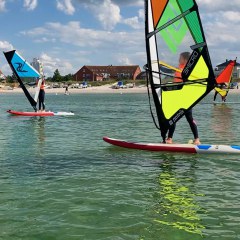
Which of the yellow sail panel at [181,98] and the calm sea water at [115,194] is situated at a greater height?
the yellow sail panel at [181,98]

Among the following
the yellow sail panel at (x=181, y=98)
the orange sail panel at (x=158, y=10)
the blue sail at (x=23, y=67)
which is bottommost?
the yellow sail panel at (x=181, y=98)

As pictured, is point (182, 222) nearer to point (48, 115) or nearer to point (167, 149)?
point (167, 149)

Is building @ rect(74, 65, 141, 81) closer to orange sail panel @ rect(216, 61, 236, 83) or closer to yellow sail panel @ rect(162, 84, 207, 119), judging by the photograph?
orange sail panel @ rect(216, 61, 236, 83)

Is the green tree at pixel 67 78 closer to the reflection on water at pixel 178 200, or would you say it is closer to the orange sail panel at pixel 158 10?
the orange sail panel at pixel 158 10

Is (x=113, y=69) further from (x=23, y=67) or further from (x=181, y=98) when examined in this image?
(x=181, y=98)

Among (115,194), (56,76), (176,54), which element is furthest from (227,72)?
(56,76)

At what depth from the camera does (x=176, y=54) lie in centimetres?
1097

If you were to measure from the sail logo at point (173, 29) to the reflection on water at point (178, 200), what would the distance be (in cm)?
336

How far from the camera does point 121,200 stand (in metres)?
6.87

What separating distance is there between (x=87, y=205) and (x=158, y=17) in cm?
591

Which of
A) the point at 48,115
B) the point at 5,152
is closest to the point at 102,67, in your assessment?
the point at 48,115

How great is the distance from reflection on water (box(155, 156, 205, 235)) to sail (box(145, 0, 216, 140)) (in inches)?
86.4

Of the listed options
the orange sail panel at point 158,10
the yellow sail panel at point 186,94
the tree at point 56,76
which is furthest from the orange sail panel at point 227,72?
the tree at point 56,76

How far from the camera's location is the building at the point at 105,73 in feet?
562
